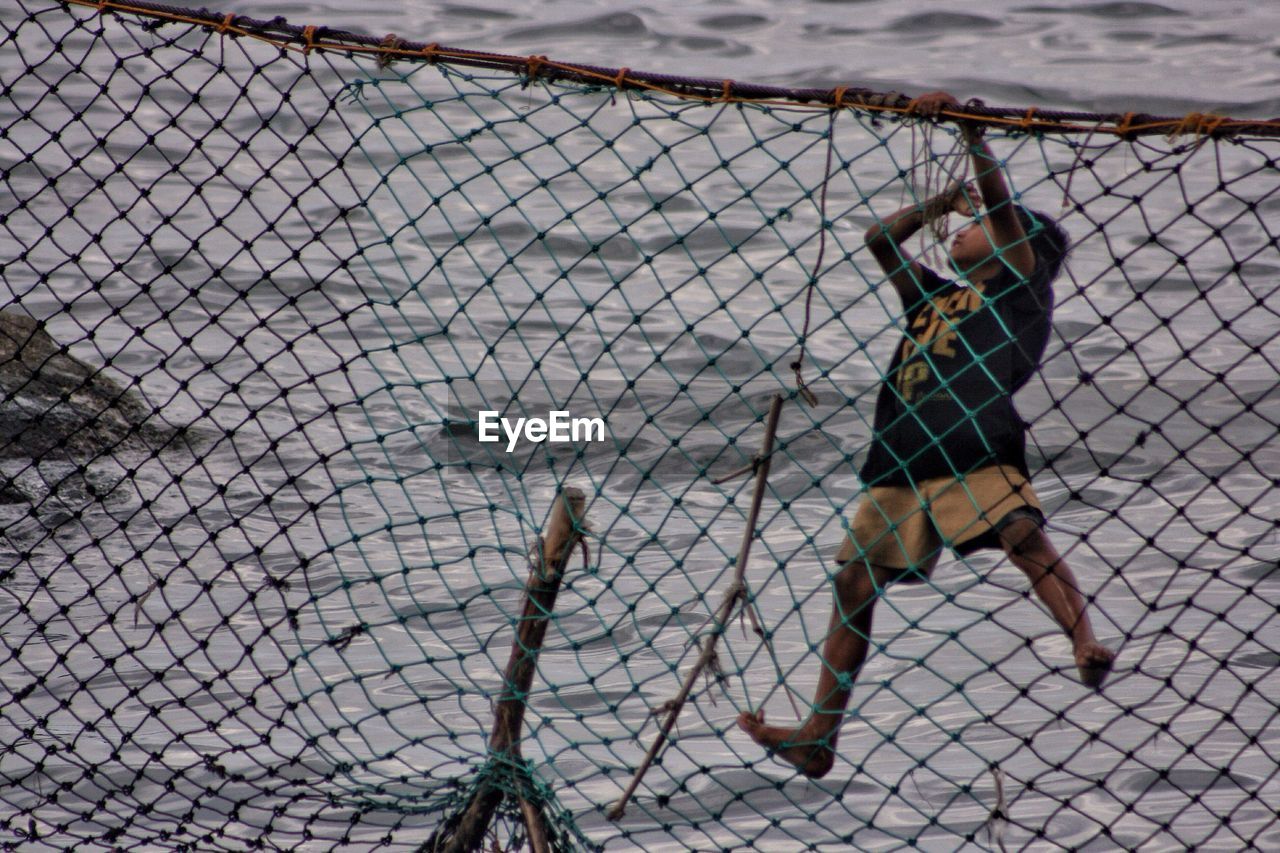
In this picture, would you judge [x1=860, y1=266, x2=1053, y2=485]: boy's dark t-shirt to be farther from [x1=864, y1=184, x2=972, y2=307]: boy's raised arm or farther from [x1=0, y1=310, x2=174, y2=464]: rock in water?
[x1=0, y1=310, x2=174, y2=464]: rock in water

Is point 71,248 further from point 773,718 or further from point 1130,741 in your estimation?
point 1130,741

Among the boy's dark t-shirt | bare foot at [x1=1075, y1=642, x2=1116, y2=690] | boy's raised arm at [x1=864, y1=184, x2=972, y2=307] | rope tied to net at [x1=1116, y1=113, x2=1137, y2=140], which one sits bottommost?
bare foot at [x1=1075, y1=642, x2=1116, y2=690]

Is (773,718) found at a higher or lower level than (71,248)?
lower

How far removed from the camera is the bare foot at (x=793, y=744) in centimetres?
370

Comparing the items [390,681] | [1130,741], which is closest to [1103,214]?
[1130,741]

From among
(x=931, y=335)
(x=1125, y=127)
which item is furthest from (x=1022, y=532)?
(x=1125, y=127)

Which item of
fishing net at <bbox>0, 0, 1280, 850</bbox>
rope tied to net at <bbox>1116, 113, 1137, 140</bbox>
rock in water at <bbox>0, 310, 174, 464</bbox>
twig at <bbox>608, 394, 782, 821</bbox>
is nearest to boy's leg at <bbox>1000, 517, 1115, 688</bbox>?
fishing net at <bbox>0, 0, 1280, 850</bbox>

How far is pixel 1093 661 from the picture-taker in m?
3.53

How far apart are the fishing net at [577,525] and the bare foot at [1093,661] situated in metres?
0.07

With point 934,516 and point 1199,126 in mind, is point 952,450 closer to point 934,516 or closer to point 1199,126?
point 934,516

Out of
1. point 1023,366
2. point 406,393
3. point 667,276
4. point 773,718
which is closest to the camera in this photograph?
point 1023,366

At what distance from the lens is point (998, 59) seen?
12.1m

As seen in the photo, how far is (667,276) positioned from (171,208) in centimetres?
391

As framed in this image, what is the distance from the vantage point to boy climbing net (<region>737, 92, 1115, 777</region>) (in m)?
3.60
